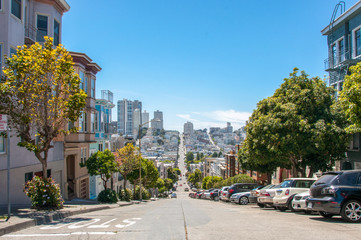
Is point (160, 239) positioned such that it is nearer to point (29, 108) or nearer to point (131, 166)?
point (29, 108)

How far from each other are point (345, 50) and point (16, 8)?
22.2m

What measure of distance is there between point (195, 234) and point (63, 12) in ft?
67.7

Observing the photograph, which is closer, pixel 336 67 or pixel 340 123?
pixel 340 123

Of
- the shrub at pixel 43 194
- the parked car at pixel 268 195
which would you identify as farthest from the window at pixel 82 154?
the parked car at pixel 268 195

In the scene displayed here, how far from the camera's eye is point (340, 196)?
32.2ft

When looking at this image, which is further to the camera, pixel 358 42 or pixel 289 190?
pixel 358 42

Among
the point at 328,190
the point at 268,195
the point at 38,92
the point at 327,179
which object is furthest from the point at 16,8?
the point at 328,190


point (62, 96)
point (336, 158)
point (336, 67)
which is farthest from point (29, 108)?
point (336, 67)

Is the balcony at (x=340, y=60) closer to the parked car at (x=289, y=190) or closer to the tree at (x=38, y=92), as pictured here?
the parked car at (x=289, y=190)

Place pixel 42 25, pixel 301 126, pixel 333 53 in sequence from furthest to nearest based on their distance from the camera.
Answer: pixel 333 53, pixel 42 25, pixel 301 126

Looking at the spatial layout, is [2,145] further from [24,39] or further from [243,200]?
[243,200]

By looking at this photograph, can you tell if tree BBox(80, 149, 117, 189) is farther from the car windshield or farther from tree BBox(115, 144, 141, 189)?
the car windshield

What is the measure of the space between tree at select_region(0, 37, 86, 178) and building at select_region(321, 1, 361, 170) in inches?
711

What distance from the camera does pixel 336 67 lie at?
23.8 m
